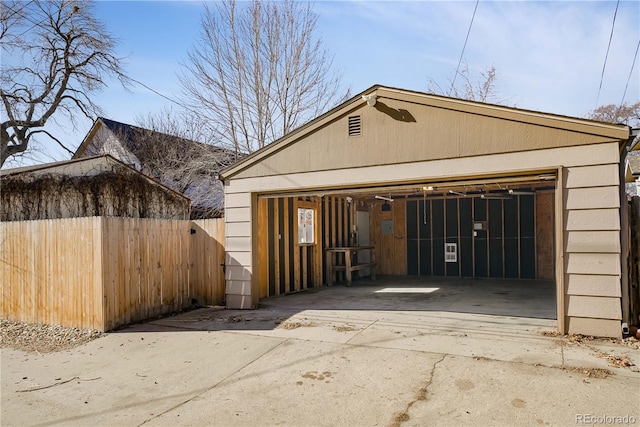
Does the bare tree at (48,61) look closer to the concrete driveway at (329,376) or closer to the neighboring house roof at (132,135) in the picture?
the neighboring house roof at (132,135)

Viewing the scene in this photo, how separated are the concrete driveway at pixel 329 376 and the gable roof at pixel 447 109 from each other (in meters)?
2.45

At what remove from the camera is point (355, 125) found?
20.5 feet

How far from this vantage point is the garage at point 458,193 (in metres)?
4.71

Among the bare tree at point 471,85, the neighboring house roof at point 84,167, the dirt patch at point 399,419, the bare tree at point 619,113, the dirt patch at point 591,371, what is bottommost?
the dirt patch at point 399,419

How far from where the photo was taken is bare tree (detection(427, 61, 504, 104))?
18.3 meters

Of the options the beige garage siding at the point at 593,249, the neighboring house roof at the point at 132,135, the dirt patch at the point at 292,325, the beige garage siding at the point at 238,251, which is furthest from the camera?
the neighboring house roof at the point at 132,135

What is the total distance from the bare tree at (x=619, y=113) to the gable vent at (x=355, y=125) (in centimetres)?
1676

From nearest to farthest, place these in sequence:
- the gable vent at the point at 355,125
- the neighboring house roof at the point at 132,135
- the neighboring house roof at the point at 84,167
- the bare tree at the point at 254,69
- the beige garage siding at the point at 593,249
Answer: the beige garage siding at the point at 593,249, the gable vent at the point at 355,125, the neighboring house roof at the point at 84,167, the bare tree at the point at 254,69, the neighboring house roof at the point at 132,135

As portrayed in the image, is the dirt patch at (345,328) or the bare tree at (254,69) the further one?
the bare tree at (254,69)

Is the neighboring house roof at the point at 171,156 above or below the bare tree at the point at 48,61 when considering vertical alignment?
below

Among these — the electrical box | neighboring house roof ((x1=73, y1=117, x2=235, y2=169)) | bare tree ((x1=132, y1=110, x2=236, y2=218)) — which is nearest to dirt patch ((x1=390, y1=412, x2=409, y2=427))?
the electrical box

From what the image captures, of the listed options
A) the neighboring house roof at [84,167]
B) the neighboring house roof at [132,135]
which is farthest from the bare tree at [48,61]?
the neighboring house roof at [84,167]

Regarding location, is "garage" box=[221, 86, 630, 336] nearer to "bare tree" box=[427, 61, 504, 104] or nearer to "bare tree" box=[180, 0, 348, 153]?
"bare tree" box=[180, 0, 348, 153]

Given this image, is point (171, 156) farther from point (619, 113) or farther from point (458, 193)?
point (619, 113)
